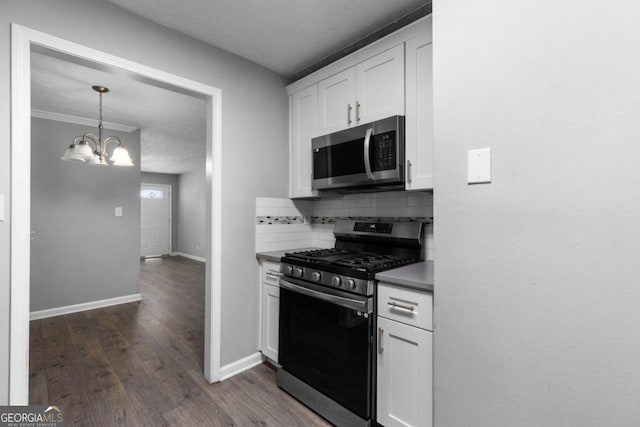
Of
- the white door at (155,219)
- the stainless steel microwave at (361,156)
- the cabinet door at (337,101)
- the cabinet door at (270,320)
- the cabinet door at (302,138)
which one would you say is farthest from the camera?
the white door at (155,219)

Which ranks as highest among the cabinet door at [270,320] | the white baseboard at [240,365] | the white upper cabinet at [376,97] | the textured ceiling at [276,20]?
the textured ceiling at [276,20]

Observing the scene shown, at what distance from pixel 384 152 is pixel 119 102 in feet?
10.1

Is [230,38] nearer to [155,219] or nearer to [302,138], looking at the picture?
[302,138]

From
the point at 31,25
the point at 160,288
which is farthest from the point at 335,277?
the point at 160,288

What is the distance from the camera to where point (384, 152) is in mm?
1867

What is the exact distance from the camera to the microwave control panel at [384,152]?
1827 mm

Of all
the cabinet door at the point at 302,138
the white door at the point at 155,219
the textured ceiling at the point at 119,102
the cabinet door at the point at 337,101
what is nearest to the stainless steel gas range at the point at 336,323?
the cabinet door at the point at 302,138

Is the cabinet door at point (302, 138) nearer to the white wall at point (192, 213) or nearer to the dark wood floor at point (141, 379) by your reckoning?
the dark wood floor at point (141, 379)

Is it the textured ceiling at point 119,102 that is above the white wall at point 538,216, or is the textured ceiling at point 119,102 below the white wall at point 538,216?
above

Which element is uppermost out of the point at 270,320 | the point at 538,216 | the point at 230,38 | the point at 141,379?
the point at 230,38

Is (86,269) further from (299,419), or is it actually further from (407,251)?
(407,251)

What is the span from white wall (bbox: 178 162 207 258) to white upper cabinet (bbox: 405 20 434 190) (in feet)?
20.5

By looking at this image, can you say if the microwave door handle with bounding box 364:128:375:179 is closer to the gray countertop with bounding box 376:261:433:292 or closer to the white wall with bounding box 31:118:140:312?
the gray countertop with bounding box 376:261:433:292

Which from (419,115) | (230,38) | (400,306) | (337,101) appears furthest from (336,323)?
(230,38)
